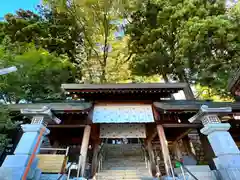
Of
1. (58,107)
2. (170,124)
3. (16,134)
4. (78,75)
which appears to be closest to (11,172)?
(58,107)

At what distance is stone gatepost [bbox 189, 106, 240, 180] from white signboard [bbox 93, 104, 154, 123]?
210cm

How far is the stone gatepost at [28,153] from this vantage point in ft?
13.6

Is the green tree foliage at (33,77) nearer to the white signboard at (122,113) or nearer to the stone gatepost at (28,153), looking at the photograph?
the stone gatepost at (28,153)

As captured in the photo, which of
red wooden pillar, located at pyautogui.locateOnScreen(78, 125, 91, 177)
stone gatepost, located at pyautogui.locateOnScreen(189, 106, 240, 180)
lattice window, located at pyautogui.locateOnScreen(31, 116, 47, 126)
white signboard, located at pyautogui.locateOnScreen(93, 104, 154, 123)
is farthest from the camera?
white signboard, located at pyautogui.locateOnScreen(93, 104, 154, 123)

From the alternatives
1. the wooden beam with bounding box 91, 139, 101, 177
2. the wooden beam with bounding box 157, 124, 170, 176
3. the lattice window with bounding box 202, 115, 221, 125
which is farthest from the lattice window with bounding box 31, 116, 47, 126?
the lattice window with bounding box 202, 115, 221, 125

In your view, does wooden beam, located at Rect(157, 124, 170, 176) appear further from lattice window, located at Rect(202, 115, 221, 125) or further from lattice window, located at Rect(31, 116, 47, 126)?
lattice window, located at Rect(31, 116, 47, 126)

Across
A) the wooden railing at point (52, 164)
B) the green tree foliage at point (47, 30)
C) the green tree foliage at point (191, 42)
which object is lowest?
the wooden railing at point (52, 164)

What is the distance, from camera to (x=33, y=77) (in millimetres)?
8789

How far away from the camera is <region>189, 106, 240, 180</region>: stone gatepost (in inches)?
170

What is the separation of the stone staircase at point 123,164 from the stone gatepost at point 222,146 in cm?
270

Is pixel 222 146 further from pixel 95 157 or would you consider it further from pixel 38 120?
pixel 38 120

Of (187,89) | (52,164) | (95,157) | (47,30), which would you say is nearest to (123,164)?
(95,157)

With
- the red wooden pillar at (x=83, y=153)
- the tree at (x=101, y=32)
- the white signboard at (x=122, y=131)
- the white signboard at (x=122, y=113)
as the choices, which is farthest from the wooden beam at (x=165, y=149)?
the tree at (x=101, y=32)

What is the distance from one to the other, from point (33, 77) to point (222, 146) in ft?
30.7
